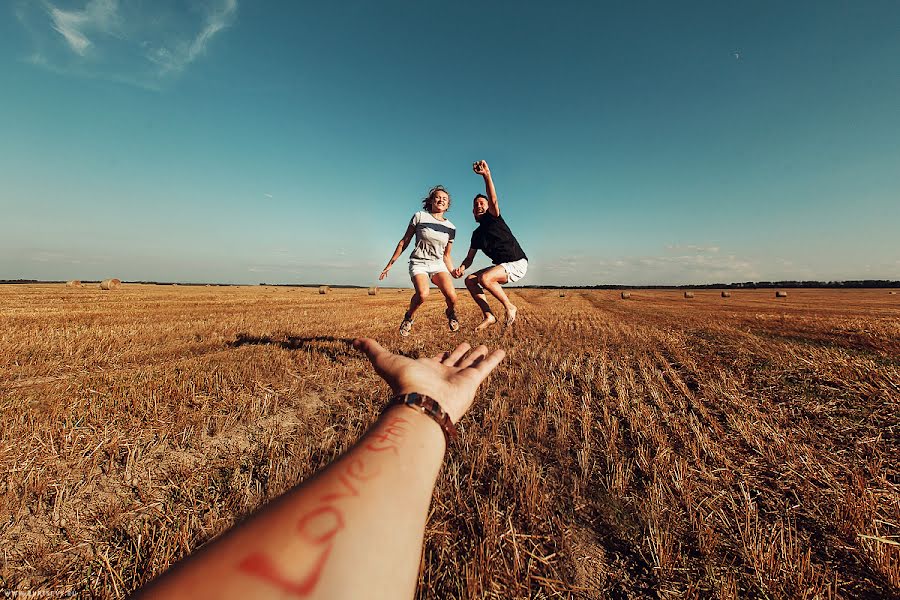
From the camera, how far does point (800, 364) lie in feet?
15.1

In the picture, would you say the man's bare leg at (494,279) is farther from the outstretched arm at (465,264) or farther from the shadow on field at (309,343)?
the shadow on field at (309,343)

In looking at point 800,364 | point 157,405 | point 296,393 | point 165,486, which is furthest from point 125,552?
point 800,364

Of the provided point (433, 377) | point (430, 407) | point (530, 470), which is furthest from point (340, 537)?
point (530, 470)

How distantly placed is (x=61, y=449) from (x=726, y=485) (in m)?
4.29

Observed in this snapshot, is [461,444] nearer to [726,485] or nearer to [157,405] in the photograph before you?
[726,485]

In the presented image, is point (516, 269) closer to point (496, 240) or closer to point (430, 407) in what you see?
point (496, 240)

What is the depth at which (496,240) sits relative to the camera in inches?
233

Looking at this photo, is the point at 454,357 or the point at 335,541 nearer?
the point at 335,541

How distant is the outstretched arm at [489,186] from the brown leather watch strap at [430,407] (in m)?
4.15

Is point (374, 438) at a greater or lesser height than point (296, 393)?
greater

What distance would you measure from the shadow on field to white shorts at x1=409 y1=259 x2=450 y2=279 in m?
1.73

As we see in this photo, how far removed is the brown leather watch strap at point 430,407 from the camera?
1.28m

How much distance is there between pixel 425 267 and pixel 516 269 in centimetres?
163

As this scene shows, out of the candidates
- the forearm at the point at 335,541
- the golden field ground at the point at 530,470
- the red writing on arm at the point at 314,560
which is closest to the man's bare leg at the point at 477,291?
the golden field ground at the point at 530,470
